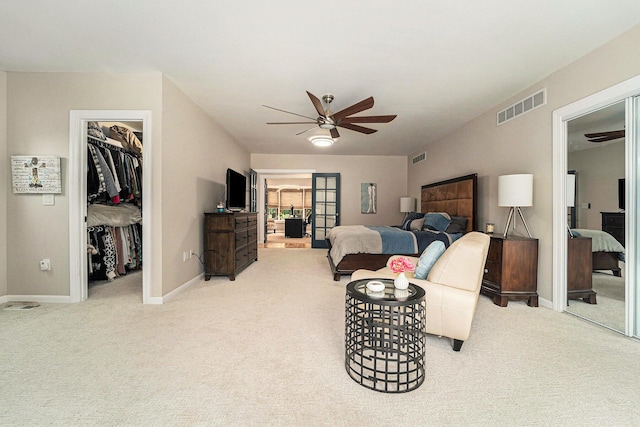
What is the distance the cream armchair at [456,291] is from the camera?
206 cm

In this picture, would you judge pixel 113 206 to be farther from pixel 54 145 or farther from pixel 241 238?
pixel 241 238

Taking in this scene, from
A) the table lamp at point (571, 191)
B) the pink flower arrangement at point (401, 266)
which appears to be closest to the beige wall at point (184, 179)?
the pink flower arrangement at point (401, 266)

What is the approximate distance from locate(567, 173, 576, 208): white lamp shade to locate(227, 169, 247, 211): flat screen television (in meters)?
4.49

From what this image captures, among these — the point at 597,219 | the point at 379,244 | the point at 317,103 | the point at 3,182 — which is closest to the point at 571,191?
the point at 597,219

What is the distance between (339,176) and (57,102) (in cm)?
581

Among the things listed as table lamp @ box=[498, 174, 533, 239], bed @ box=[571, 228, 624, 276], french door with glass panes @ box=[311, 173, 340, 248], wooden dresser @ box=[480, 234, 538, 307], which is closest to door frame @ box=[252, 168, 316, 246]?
french door with glass panes @ box=[311, 173, 340, 248]

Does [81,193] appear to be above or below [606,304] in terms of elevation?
above

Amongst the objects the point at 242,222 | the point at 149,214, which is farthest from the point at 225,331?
the point at 242,222

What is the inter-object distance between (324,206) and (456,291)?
5.95 metres

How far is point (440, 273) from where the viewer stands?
2191 mm

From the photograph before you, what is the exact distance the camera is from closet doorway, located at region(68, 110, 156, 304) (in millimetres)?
3195

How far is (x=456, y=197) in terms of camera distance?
4973 millimetres

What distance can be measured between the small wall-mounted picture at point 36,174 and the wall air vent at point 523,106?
5496 millimetres

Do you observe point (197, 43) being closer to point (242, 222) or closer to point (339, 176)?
point (242, 222)
